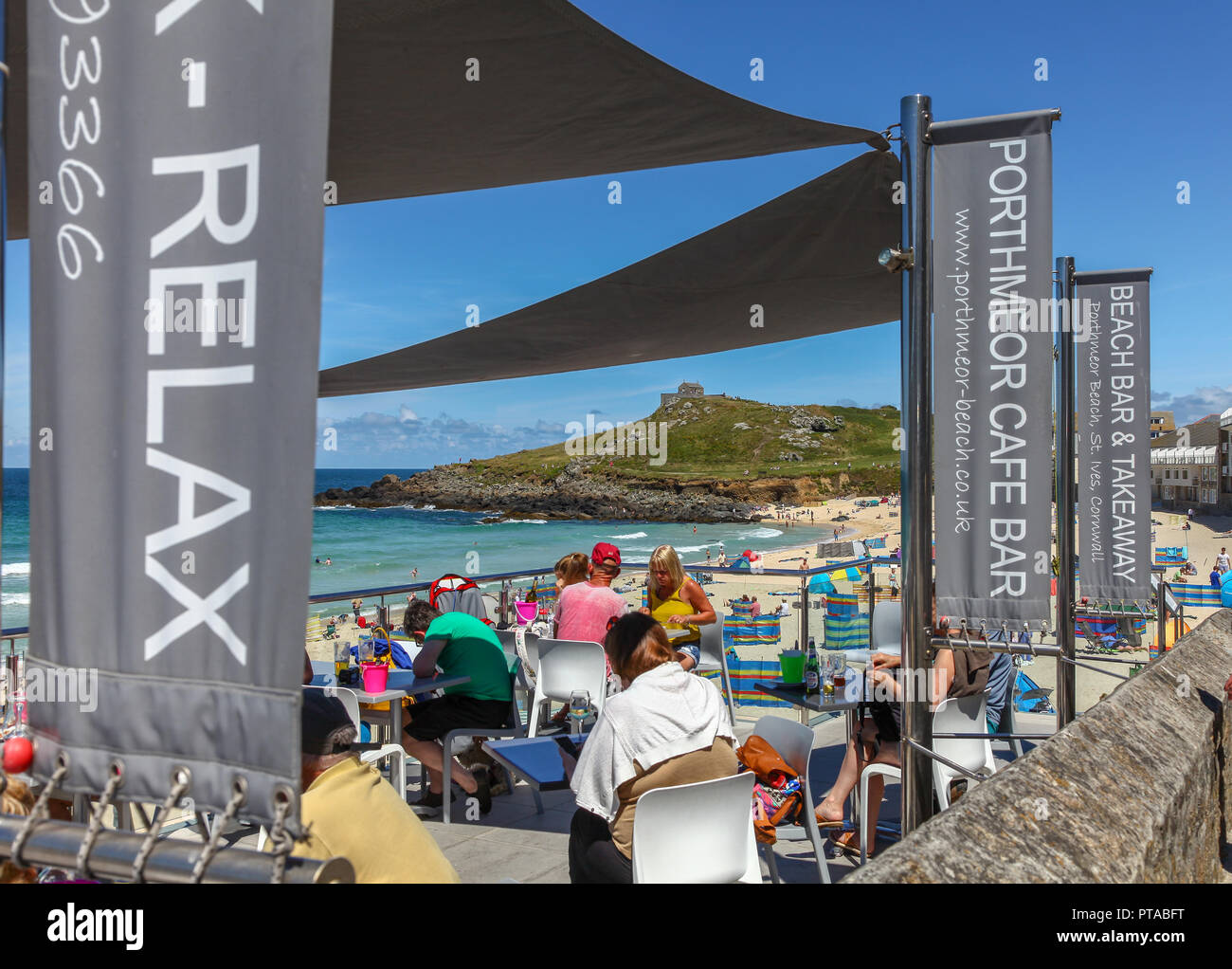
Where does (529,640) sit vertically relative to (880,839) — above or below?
above

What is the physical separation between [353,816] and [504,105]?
93.9 inches

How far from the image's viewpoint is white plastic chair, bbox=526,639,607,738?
5.12 m

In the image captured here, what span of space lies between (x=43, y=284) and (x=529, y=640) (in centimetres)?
504

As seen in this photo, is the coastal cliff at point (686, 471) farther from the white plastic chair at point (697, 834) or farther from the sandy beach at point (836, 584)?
the white plastic chair at point (697, 834)

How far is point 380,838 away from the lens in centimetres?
172

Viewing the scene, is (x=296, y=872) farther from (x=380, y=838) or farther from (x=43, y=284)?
(x=43, y=284)

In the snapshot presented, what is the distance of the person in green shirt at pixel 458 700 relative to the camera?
4.46 meters

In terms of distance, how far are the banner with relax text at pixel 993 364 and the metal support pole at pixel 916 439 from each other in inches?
5.5

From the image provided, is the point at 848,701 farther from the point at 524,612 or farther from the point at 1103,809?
the point at 524,612

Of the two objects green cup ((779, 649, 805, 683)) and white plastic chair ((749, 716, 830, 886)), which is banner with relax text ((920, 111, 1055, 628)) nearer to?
white plastic chair ((749, 716, 830, 886))

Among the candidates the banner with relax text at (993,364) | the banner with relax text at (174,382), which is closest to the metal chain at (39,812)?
the banner with relax text at (174,382)

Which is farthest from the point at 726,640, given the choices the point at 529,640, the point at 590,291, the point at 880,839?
the point at 590,291

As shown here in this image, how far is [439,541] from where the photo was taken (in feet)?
179

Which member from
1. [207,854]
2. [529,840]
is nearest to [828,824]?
[529,840]
